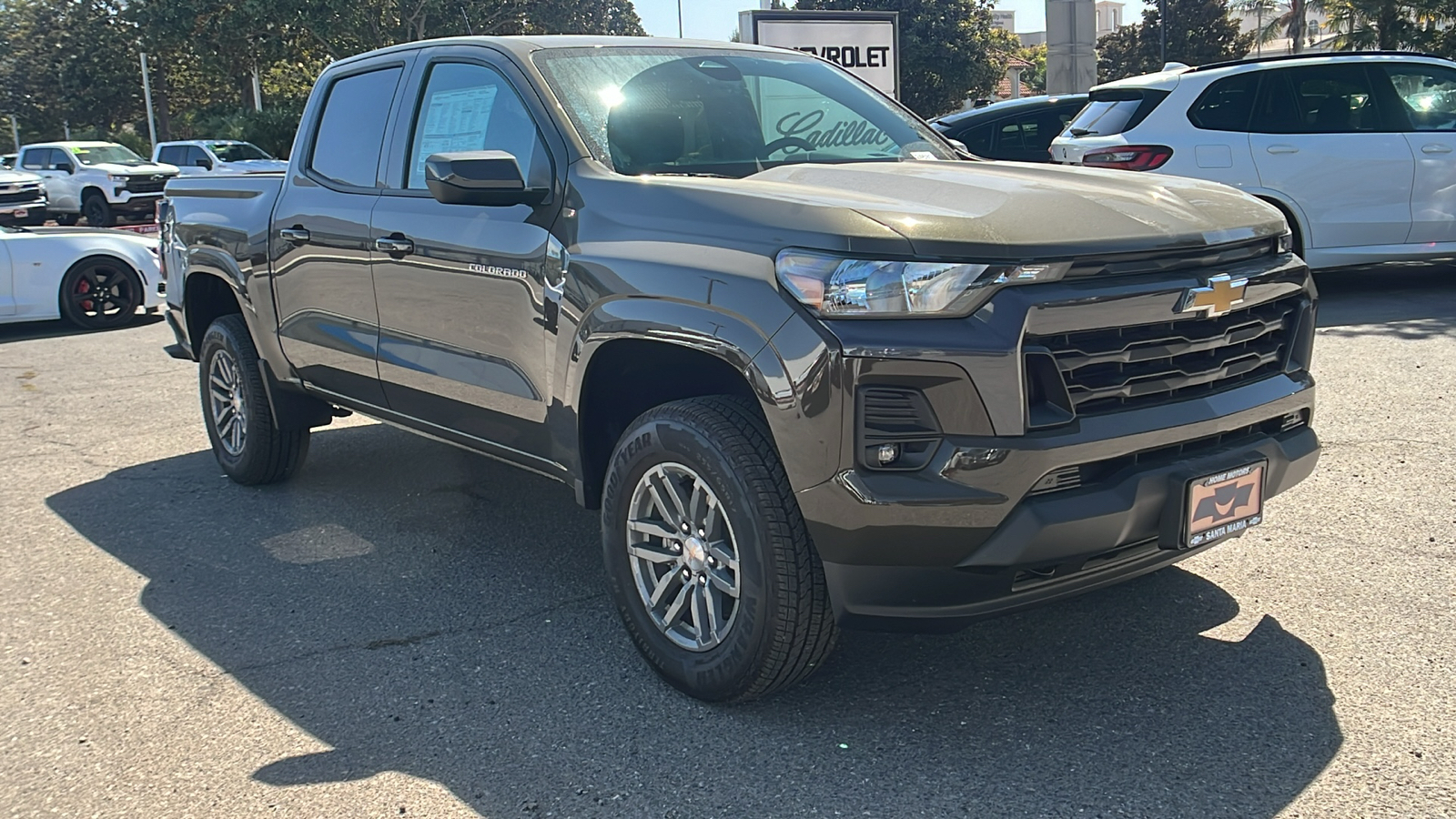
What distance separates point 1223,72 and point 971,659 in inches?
271

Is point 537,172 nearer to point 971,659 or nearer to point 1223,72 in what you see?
point 971,659

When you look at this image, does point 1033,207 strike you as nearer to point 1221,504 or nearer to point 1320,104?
point 1221,504

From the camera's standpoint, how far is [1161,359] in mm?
3043

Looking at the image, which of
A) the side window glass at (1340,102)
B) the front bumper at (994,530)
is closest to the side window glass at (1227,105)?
the side window glass at (1340,102)

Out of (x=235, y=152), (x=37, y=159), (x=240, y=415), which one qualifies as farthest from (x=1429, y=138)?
(x=37, y=159)

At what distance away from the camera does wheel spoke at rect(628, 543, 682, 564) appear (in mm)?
3369

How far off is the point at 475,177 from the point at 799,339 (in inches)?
48.6

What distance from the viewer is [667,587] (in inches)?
135

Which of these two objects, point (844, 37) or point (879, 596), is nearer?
point (879, 596)

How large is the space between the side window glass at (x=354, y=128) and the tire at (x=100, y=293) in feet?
24.2

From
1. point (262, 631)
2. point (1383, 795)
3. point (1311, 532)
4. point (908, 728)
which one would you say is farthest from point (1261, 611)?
point (262, 631)

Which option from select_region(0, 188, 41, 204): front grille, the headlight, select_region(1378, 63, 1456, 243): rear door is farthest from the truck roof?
select_region(0, 188, 41, 204): front grille

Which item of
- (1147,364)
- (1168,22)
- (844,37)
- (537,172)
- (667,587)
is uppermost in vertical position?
(1168,22)

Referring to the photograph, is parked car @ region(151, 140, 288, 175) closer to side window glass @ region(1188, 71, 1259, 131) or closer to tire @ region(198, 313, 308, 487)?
side window glass @ region(1188, 71, 1259, 131)
